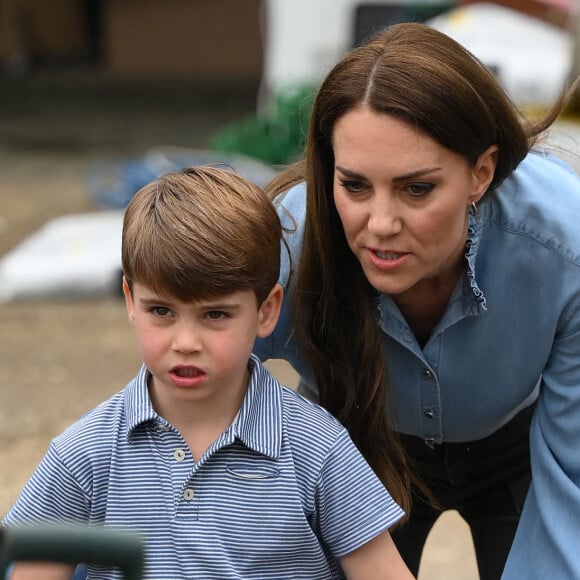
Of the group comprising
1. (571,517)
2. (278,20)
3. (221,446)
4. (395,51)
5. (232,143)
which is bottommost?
(232,143)

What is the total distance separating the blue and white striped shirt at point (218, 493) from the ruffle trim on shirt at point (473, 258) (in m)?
0.35

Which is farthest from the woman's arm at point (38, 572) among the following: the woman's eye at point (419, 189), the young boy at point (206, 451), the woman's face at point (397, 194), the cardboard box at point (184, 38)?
the cardboard box at point (184, 38)

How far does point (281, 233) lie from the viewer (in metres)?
2.03

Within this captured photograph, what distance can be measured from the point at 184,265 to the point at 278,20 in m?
5.98

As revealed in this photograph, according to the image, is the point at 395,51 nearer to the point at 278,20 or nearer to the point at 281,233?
the point at 281,233

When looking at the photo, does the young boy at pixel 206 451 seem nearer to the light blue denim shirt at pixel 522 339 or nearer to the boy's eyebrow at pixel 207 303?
the boy's eyebrow at pixel 207 303

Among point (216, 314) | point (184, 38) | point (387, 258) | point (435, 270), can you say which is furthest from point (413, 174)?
point (184, 38)

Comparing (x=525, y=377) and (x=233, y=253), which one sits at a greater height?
(x=233, y=253)

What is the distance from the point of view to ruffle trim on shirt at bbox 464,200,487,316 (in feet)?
6.83

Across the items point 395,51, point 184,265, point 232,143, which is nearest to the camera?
point 184,265

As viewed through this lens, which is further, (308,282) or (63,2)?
(63,2)

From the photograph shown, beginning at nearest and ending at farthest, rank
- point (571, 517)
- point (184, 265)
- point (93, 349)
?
point (184, 265), point (571, 517), point (93, 349)

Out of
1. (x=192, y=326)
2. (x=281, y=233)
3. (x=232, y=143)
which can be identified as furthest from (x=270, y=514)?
(x=232, y=143)

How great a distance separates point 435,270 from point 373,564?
501mm
